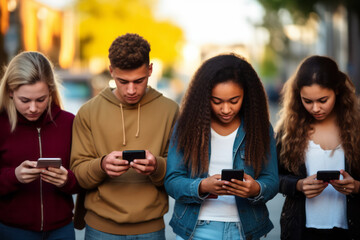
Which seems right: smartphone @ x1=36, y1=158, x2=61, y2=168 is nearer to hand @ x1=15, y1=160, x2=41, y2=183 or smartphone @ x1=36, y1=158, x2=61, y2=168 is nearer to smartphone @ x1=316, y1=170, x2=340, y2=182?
hand @ x1=15, y1=160, x2=41, y2=183

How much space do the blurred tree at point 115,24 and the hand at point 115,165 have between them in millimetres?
42442

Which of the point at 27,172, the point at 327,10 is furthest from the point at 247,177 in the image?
the point at 327,10

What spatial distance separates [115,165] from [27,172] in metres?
0.58

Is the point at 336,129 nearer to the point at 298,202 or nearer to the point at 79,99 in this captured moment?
the point at 298,202

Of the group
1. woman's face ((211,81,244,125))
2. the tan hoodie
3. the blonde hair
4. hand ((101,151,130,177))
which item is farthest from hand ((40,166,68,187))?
woman's face ((211,81,244,125))

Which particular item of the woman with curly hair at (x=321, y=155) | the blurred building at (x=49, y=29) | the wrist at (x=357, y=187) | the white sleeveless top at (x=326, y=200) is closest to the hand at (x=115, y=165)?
the woman with curly hair at (x=321, y=155)

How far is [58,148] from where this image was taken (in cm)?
368

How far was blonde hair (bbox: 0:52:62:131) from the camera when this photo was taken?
11.8ft

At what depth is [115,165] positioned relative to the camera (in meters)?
3.25

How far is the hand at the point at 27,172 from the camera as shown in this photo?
3.38m

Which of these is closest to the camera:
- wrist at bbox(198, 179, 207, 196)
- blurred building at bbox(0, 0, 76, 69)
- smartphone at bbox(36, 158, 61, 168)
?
wrist at bbox(198, 179, 207, 196)

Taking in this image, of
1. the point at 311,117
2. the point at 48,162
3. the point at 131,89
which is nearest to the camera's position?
the point at 48,162

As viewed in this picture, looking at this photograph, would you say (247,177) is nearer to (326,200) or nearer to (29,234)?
(326,200)

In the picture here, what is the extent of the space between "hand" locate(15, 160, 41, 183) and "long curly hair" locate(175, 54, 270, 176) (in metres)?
0.91
